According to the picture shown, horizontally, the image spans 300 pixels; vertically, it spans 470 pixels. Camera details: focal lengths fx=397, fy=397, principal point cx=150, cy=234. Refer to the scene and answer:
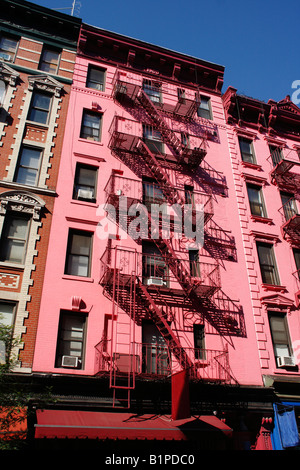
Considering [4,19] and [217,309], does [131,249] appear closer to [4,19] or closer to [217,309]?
[217,309]

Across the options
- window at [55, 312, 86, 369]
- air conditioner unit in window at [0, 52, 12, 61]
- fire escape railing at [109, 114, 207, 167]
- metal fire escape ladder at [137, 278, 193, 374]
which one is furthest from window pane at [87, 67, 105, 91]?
window at [55, 312, 86, 369]

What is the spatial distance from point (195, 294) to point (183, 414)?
5.69 meters

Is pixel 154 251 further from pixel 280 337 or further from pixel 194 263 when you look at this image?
pixel 280 337

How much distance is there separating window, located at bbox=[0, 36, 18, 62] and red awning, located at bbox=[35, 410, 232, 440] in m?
15.8

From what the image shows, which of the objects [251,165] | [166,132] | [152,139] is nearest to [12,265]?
[152,139]

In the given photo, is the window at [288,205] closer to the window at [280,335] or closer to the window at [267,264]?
the window at [267,264]

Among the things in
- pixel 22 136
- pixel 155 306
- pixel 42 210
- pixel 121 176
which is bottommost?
pixel 155 306

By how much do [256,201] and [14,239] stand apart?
1197cm

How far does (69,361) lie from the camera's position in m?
12.7

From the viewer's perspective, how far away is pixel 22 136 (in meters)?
16.7

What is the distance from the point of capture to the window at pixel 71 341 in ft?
42.0

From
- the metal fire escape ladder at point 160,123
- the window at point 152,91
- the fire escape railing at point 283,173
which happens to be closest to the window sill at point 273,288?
the fire escape railing at point 283,173

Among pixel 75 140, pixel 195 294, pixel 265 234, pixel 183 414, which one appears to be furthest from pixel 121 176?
pixel 183 414

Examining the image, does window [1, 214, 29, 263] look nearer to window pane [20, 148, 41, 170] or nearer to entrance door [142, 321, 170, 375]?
window pane [20, 148, 41, 170]
